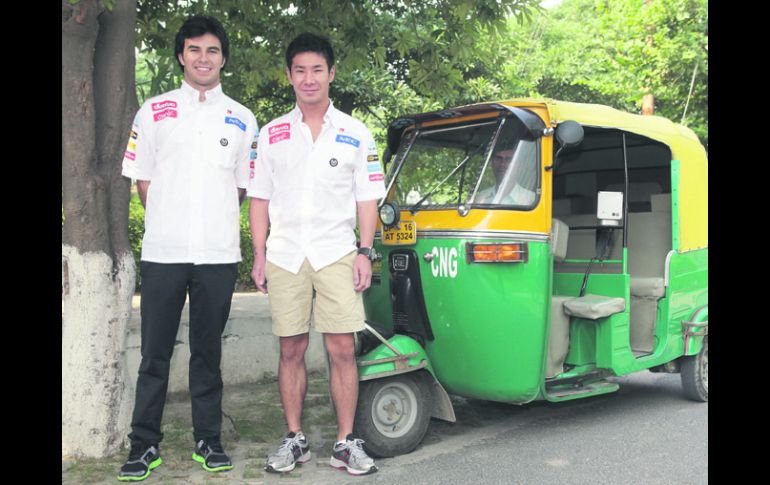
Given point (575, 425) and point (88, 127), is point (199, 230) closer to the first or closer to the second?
point (88, 127)

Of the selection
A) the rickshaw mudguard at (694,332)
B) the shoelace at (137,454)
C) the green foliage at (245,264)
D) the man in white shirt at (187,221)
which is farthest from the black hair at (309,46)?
the green foliage at (245,264)

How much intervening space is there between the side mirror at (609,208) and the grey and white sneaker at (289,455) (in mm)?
2762

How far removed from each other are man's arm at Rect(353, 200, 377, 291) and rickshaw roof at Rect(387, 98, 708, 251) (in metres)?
1.15

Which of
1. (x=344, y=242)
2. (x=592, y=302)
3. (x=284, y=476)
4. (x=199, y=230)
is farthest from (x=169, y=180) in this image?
(x=592, y=302)

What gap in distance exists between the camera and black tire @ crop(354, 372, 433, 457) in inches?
185

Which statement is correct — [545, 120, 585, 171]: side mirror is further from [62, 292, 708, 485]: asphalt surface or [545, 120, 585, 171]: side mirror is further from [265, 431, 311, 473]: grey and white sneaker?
[265, 431, 311, 473]: grey and white sneaker

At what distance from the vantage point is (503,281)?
4.87 m

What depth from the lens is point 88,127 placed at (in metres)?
4.55

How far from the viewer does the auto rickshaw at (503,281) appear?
16.0ft

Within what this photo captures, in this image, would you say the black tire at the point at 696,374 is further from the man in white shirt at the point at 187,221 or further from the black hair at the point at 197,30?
the black hair at the point at 197,30

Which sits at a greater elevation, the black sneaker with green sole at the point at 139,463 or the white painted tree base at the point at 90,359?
the white painted tree base at the point at 90,359

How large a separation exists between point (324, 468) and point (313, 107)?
2132 mm

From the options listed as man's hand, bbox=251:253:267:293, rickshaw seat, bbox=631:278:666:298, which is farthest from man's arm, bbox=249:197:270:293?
rickshaw seat, bbox=631:278:666:298

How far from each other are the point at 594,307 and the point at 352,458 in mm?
2079
